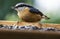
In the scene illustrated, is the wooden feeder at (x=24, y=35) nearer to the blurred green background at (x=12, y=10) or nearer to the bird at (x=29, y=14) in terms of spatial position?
the bird at (x=29, y=14)

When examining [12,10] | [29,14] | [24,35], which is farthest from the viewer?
[12,10]

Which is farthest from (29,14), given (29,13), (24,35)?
(24,35)

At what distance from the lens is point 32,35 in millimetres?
1158

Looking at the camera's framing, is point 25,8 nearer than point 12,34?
No

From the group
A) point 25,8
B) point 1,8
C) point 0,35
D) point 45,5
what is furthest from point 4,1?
point 0,35

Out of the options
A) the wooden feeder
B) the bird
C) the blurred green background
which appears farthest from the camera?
the blurred green background

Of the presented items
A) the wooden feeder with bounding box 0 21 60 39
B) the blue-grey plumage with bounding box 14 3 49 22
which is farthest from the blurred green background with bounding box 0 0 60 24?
the wooden feeder with bounding box 0 21 60 39

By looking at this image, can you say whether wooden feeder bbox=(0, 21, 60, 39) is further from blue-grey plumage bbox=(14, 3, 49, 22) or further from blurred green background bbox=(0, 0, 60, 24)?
blurred green background bbox=(0, 0, 60, 24)

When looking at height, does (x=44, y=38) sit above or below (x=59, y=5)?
below

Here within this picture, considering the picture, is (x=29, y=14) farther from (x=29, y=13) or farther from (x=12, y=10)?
(x=12, y=10)

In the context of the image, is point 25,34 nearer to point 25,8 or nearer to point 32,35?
point 32,35

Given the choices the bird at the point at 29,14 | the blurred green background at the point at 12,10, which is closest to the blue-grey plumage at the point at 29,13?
the bird at the point at 29,14

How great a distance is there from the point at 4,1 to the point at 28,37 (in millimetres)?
3158

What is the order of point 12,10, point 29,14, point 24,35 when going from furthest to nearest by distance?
point 12,10, point 29,14, point 24,35
